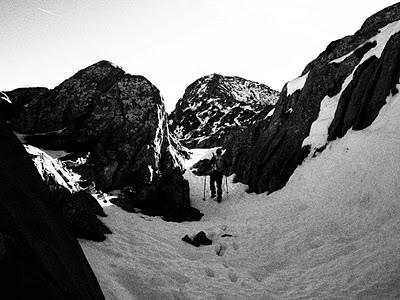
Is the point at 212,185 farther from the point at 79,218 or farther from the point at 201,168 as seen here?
the point at 79,218

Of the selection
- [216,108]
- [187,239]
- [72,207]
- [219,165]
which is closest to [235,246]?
[187,239]

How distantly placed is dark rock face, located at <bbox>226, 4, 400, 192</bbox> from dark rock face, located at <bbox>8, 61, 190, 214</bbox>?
7145 millimetres

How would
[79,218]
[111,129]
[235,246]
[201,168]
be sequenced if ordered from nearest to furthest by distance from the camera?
[79,218] < [235,246] < [111,129] < [201,168]

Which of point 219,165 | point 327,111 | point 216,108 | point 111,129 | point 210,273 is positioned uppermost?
point 216,108

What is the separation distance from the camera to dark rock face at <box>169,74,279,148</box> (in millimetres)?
71188

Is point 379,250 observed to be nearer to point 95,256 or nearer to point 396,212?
point 396,212

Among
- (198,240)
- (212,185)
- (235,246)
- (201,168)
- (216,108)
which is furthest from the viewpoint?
(216,108)

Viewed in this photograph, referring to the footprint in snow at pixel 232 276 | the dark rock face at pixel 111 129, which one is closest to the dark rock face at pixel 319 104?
the dark rock face at pixel 111 129

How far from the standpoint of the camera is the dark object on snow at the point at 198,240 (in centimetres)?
1223

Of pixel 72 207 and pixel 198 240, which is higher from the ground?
pixel 72 207

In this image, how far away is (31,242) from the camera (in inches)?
157

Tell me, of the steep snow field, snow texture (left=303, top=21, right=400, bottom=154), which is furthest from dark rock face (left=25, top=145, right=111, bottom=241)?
snow texture (left=303, top=21, right=400, bottom=154)

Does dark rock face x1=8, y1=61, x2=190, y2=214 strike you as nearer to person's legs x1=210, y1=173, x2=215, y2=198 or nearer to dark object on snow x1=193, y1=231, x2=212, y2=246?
person's legs x1=210, y1=173, x2=215, y2=198

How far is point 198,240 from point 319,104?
16171 mm
